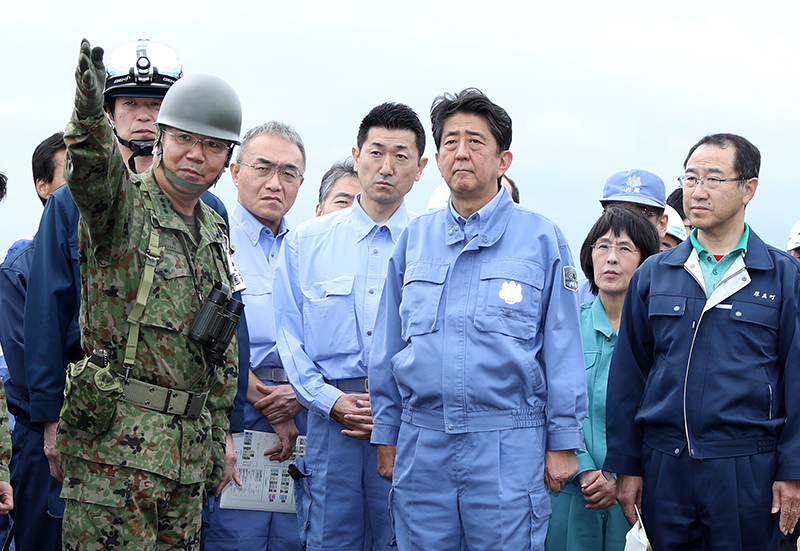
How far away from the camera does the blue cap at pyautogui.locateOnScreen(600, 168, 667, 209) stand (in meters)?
5.82

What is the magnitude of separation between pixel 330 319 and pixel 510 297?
123 centimetres

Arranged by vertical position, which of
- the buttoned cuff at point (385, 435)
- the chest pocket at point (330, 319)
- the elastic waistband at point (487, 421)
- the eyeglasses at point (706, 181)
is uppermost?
the eyeglasses at point (706, 181)

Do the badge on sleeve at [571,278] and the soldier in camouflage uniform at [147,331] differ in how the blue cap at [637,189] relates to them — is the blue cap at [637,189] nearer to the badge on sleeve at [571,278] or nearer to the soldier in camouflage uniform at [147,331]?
the badge on sleeve at [571,278]

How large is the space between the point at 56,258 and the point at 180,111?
0.83 meters

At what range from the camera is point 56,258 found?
345 centimetres

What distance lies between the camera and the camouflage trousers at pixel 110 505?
2957 mm

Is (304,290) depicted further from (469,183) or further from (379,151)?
(469,183)

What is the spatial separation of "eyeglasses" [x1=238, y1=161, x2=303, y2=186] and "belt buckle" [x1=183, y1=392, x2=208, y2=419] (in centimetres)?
210

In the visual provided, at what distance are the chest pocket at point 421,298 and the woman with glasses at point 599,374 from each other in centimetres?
123

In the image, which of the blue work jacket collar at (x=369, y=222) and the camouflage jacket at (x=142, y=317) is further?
the blue work jacket collar at (x=369, y=222)

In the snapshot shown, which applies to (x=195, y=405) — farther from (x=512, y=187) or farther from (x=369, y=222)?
(x=512, y=187)

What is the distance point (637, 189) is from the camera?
5879mm

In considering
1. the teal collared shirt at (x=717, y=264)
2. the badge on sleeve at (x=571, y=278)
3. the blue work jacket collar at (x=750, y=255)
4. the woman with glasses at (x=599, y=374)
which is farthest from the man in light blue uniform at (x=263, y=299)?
the teal collared shirt at (x=717, y=264)

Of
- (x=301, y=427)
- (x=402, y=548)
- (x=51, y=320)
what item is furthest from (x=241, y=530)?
(x=51, y=320)
